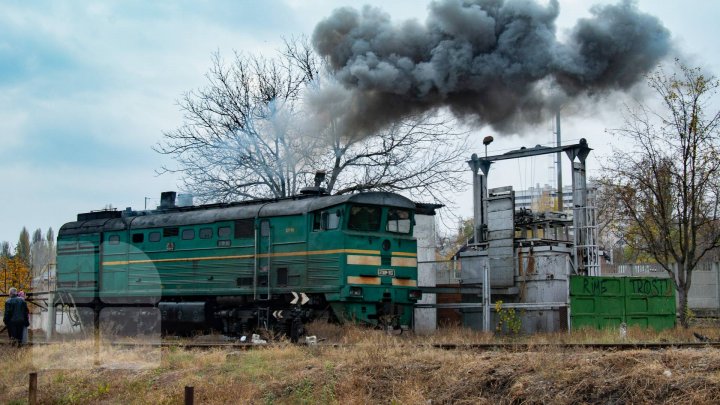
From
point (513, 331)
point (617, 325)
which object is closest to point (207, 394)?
point (513, 331)

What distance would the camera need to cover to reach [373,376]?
11.7 meters

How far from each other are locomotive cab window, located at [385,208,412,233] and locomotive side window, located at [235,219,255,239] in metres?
3.49

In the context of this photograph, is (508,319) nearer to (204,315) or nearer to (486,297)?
(486,297)

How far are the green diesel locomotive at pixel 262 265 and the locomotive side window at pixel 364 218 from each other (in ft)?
0.08

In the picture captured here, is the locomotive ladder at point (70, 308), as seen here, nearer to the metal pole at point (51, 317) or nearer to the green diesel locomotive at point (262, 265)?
the metal pole at point (51, 317)

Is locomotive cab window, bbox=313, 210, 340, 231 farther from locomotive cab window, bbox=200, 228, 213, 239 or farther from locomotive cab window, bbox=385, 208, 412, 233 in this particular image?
locomotive cab window, bbox=200, 228, 213, 239

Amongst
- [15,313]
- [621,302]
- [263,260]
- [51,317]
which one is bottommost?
[51,317]

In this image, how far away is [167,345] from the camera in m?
17.2

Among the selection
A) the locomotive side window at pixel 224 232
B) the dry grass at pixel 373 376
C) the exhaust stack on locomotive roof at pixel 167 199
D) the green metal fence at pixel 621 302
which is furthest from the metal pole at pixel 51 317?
the green metal fence at pixel 621 302

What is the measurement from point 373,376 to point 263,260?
8.81 metres

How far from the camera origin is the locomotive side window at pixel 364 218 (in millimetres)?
18938

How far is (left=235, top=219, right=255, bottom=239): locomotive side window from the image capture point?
2036cm

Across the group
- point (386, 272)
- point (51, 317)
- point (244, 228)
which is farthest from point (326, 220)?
point (51, 317)

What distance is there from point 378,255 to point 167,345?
5.38 m
